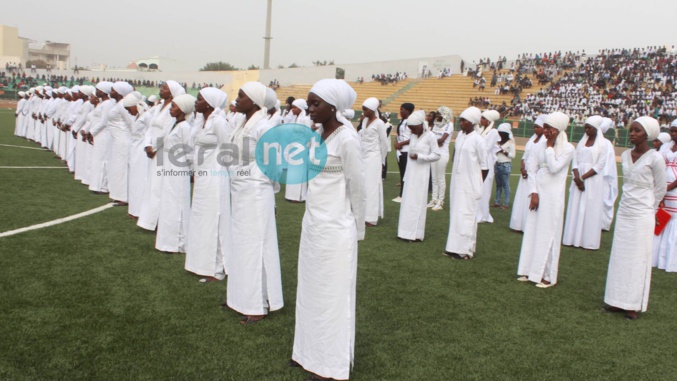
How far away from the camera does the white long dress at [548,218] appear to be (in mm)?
6250

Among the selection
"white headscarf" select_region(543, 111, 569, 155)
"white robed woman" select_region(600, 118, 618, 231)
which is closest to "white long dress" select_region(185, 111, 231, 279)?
"white headscarf" select_region(543, 111, 569, 155)

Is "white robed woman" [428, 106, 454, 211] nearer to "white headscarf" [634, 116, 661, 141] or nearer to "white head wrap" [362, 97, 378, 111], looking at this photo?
"white head wrap" [362, 97, 378, 111]

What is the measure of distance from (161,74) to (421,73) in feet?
104

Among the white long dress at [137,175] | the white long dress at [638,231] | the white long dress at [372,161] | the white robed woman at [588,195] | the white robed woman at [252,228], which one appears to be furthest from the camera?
the white long dress at [372,161]

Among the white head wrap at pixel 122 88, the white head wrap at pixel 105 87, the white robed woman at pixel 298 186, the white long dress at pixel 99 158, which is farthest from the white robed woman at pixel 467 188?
the white head wrap at pixel 105 87

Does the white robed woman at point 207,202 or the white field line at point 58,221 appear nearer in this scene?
the white robed woman at point 207,202

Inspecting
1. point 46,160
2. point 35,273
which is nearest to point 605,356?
point 35,273

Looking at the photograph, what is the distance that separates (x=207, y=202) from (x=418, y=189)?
357cm

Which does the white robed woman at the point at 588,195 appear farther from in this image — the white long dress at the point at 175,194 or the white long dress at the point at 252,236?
the white long dress at the point at 175,194

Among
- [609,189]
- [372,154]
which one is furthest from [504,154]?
[372,154]

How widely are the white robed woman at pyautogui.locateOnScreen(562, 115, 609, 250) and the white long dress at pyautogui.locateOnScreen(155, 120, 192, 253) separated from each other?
5.84 meters

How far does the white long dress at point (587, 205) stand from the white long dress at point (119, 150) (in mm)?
7240

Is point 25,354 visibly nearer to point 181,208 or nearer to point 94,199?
point 181,208

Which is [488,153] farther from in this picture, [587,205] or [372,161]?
[372,161]
